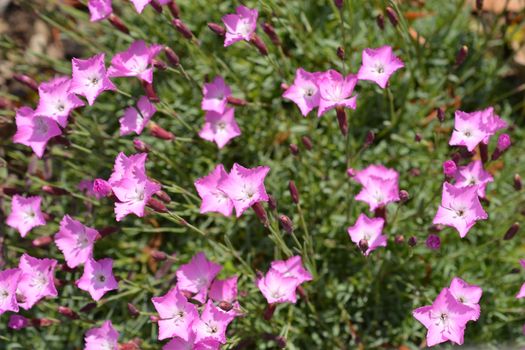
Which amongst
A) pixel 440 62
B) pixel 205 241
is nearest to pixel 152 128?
pixel 205 241

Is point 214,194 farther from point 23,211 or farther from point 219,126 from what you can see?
point 23,211

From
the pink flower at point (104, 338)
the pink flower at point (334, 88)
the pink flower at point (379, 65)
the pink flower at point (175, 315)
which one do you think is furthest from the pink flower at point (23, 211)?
the pink flower at point (379, 65)

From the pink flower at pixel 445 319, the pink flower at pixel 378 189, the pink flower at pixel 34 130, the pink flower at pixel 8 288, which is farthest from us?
the pink flower at pixel 34 130

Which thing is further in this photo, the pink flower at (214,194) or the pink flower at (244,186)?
the pink flower at (214,194)

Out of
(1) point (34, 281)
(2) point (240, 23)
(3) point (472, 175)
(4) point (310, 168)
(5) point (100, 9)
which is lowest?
(1) point (34, 281)

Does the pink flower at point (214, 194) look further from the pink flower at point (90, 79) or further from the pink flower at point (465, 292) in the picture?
the pink flower at point (465, 292)

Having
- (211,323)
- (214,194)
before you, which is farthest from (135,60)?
(211,323)

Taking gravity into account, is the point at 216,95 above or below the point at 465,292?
above

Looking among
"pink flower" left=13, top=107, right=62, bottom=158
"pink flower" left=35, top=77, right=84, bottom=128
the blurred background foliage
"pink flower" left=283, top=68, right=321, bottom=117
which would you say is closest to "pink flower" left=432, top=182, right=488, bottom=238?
the blurred background foliage

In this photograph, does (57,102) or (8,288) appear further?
(57,102)
